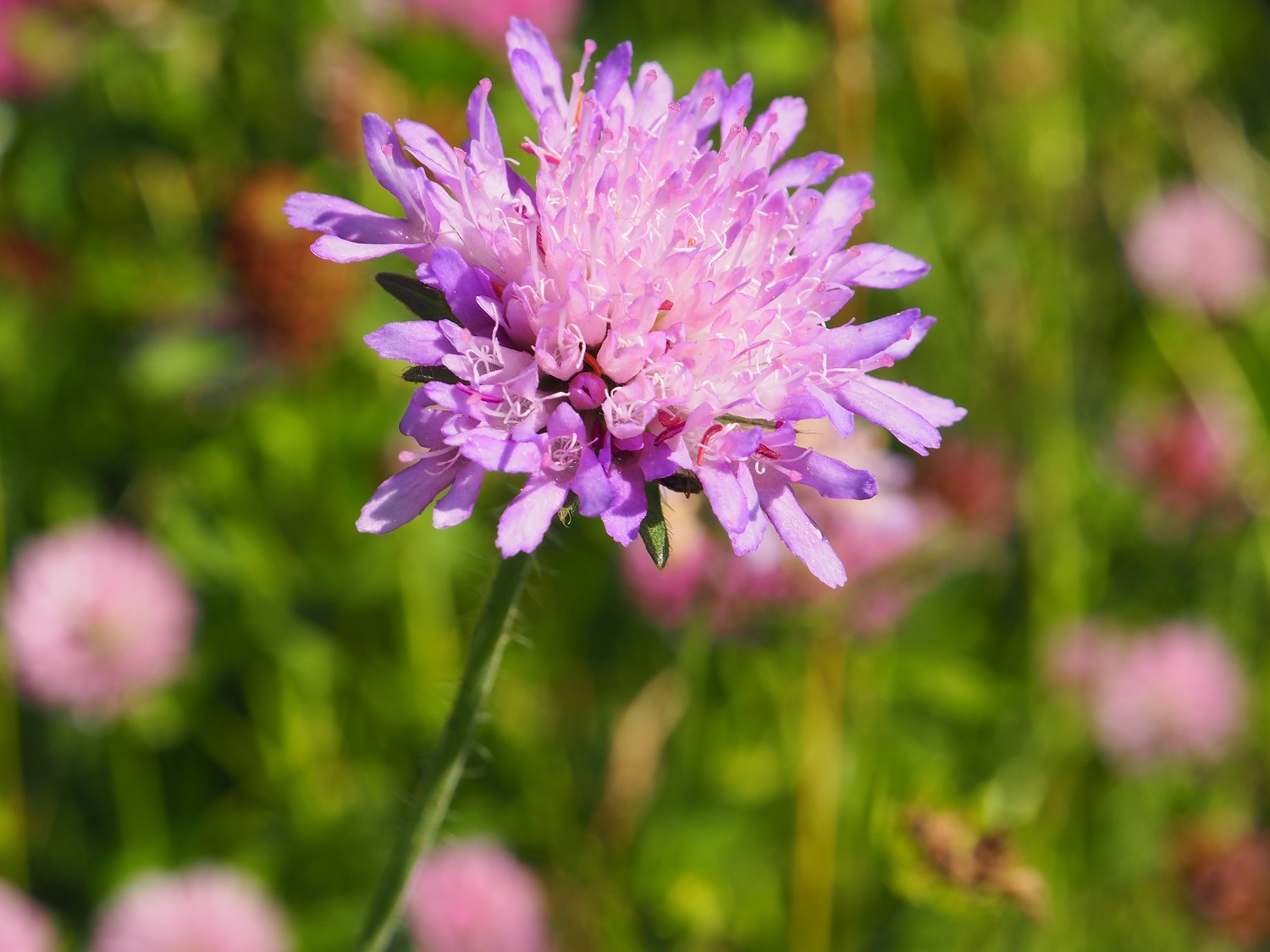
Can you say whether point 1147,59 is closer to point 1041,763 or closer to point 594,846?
point 1041,763

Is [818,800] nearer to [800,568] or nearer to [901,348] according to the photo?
[800,568]

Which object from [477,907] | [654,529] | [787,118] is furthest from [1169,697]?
[654,529]

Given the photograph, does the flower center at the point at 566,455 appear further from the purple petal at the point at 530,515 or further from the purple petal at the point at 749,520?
the purple petal at the point at 749,520

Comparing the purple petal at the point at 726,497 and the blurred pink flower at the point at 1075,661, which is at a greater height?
the purple petal at the point at 726,497

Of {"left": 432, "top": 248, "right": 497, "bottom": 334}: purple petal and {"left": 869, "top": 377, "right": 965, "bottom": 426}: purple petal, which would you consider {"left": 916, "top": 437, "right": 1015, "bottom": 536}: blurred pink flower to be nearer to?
{"left": 869, "top": 377, "right": 965, "bottom": 426}: purple petal

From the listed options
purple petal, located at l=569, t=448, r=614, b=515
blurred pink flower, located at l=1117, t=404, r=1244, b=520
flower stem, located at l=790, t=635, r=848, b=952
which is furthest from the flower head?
blurred pink flower, located at l=1117, t=404, r=1244, b=520

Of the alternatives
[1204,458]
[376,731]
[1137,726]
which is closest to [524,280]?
[376,731]

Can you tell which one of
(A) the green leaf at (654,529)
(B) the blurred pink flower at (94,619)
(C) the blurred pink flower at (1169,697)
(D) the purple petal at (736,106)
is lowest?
(C) the blurred pink flower at (1169,697)

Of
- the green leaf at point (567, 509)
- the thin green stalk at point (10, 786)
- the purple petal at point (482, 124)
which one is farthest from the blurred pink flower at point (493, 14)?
the green leaf at point (567, 509)
